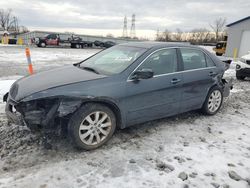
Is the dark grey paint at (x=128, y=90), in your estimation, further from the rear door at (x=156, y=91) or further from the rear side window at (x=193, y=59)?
the rear side window at (x=193, y=59)

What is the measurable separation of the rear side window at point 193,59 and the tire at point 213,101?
0.61 meters

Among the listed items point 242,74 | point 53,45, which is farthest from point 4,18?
point 242,74

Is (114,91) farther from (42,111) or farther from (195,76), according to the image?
(195,76)

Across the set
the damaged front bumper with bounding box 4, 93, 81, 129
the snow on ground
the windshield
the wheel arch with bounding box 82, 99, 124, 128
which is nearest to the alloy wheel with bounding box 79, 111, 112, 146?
the wheel arch with bounding box 82, 99, 124, 128

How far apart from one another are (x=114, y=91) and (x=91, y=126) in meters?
0.61

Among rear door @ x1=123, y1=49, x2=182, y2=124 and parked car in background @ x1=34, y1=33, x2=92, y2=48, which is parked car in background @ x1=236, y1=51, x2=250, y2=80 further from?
parked car in background @ x1=34, y1=33, x2=92, y2=48

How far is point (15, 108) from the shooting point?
3016 mm

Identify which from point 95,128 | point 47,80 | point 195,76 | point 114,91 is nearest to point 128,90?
point 114,91

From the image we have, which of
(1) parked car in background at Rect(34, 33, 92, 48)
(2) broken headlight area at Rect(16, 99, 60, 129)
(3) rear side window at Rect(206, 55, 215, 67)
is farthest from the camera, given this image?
(1) parked car in background at Rect(34, 33, 92, 48)

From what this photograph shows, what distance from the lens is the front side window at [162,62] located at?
370 cm

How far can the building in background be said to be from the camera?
1975 cm

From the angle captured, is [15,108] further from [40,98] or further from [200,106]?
[200,106]

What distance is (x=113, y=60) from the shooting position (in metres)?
3.98

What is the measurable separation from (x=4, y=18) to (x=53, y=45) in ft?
223
